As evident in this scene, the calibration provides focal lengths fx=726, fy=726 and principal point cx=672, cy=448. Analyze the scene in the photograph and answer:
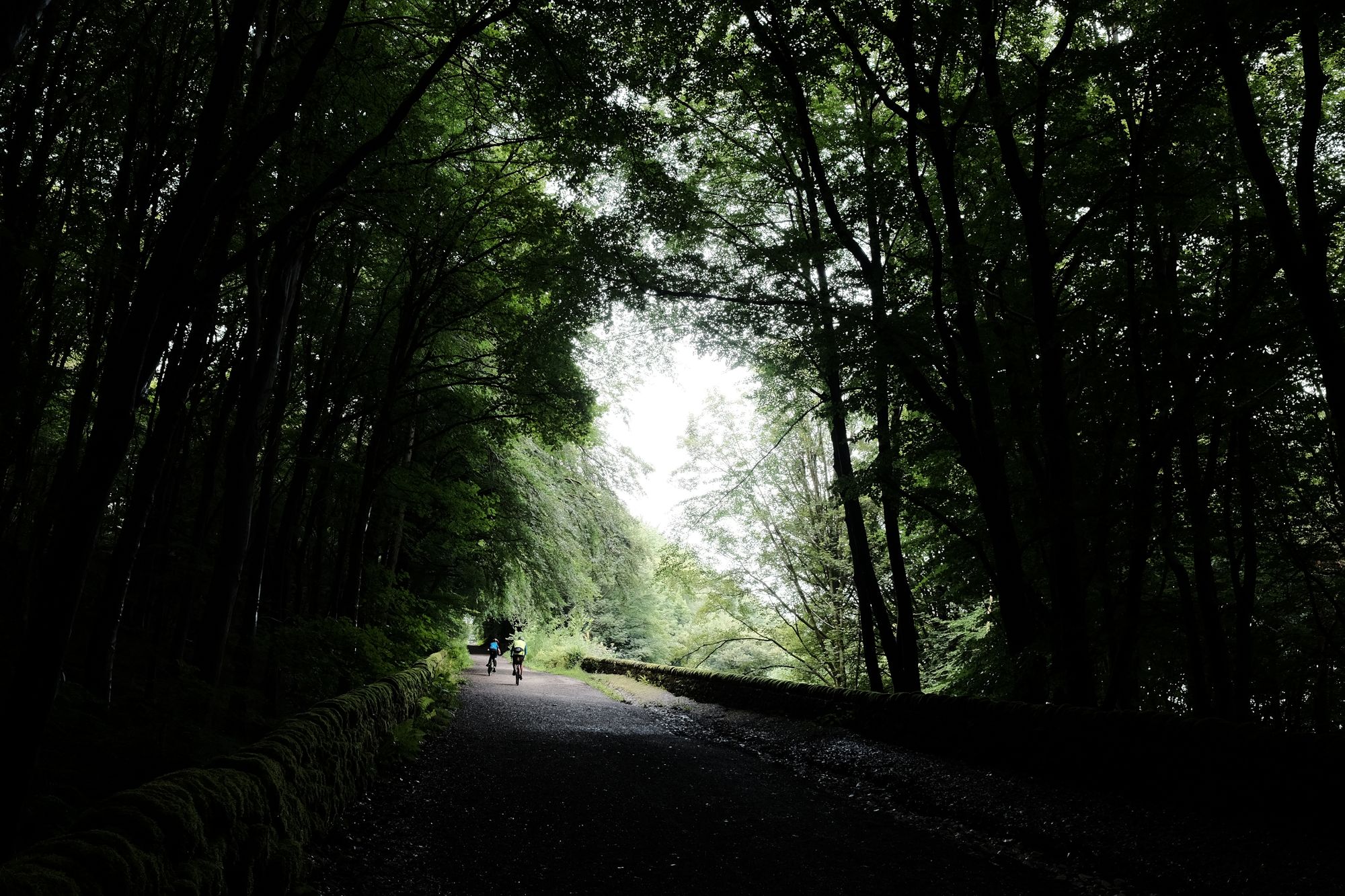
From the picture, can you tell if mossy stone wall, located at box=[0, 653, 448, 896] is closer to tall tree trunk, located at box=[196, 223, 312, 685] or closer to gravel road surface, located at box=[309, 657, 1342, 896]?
gravel road surface, located at box=[309, 657, 1342, 896]

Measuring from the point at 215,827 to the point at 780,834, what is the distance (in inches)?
136

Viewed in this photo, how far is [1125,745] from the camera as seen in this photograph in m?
5.48

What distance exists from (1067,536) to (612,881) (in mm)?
5184

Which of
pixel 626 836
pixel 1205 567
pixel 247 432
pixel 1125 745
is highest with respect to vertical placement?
pixel 247 432

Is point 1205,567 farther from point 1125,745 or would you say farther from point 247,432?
point 247,432

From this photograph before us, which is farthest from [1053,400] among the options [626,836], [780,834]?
[626,836]

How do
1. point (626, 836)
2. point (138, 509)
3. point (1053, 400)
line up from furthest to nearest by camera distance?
point (1053, 400), point (138, 509), point (626, 836)

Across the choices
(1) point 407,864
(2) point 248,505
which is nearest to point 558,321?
(2) point 248,505

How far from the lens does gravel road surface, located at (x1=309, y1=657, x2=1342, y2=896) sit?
12.9 feet

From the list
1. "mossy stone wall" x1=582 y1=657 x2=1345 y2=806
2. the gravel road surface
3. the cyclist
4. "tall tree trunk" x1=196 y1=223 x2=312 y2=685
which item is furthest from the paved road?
the cyclist

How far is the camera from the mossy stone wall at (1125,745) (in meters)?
4.38

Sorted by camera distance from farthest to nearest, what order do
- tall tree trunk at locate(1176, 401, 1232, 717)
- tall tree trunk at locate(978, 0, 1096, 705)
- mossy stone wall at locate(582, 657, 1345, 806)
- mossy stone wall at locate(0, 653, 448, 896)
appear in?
tall tree trunk at locate(978, 0, 1096, 705) < tall tree trunk at locate(1176, 401, 1232, 717) < mossy stone wall at locate(582, 657, 1345, 806) < mossy stone wall at locate(0, 653, 448, 896)

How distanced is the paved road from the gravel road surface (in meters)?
0.02

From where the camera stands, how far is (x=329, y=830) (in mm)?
4551
